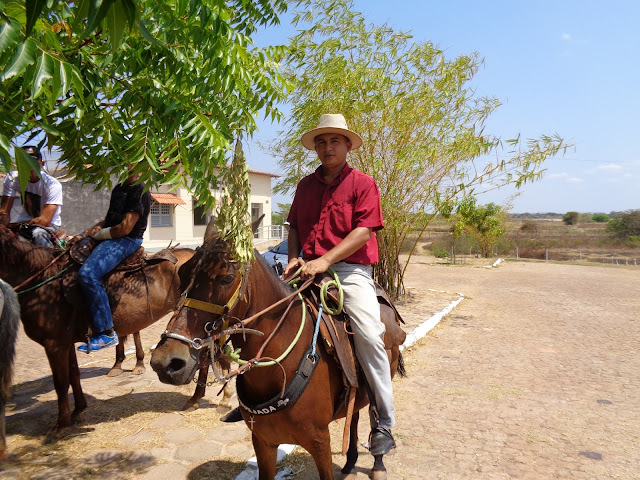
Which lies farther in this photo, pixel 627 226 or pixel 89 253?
pixel 627 226

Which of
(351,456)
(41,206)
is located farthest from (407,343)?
(41,206)

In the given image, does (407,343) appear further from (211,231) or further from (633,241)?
(633,241)

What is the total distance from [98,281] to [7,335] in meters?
0.98

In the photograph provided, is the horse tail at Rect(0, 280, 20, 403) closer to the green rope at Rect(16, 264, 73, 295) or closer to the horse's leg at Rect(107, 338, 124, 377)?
the green rope at Rect(16, 264, 73, 295)

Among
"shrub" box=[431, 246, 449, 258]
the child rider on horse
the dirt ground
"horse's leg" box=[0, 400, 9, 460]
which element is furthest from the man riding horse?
"shrub" box=[431, 246, 449, 258]

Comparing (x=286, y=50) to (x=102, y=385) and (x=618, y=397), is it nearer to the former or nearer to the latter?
(x=102, y=385)

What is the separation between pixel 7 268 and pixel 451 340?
741cm

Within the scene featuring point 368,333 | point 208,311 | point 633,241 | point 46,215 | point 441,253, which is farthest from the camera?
point 633,241

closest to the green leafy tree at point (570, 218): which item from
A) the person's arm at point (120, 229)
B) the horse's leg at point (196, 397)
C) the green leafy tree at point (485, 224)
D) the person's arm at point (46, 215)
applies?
the green leafy tree at point (485, 224)

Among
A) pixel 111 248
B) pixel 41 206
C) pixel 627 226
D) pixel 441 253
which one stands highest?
pixel 627 226

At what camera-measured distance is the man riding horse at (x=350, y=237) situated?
281 cm

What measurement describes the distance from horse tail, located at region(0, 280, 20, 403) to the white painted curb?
2115 mm

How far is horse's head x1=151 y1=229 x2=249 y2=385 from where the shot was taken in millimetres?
1969

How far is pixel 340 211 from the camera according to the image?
288 centimetres
